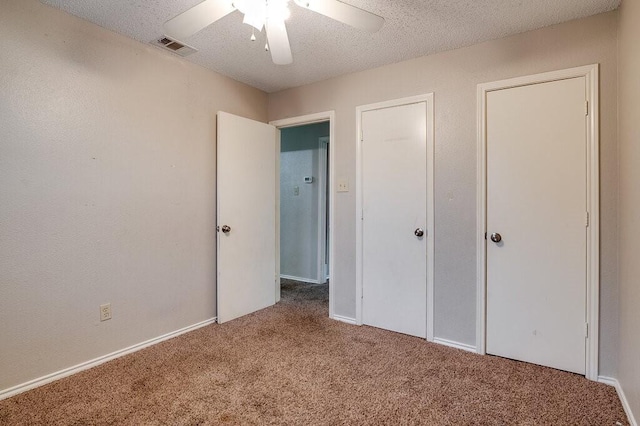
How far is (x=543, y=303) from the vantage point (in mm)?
2262

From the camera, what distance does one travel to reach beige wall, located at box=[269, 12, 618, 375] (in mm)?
2066

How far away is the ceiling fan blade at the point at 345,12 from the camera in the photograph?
5.13ft

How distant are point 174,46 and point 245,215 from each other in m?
1.55

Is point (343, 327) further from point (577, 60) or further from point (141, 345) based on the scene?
point (577, 60)

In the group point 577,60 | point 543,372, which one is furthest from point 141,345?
point 577,60

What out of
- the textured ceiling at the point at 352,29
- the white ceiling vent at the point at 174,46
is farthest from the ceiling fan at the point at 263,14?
the white ceiling vent at the point at 174,46

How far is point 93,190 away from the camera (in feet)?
7.40

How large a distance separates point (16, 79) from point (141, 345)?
1.93 meters

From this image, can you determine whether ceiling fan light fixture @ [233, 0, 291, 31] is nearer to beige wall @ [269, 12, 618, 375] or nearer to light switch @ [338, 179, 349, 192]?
beige wall @ [269, 12, 618, 375]

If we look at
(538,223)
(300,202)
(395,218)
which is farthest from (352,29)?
(300,202)

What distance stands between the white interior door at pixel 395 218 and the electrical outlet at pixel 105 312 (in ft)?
6.63

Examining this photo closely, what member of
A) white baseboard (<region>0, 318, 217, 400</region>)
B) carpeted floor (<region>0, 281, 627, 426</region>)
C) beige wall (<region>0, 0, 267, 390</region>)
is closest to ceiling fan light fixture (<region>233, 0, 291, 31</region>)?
beige wall (<region>0, 0, 267, 390</region>)

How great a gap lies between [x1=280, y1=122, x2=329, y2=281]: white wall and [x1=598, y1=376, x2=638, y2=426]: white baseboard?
10.4 feet

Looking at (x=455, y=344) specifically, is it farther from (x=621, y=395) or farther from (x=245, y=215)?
(x=245, y=215)
